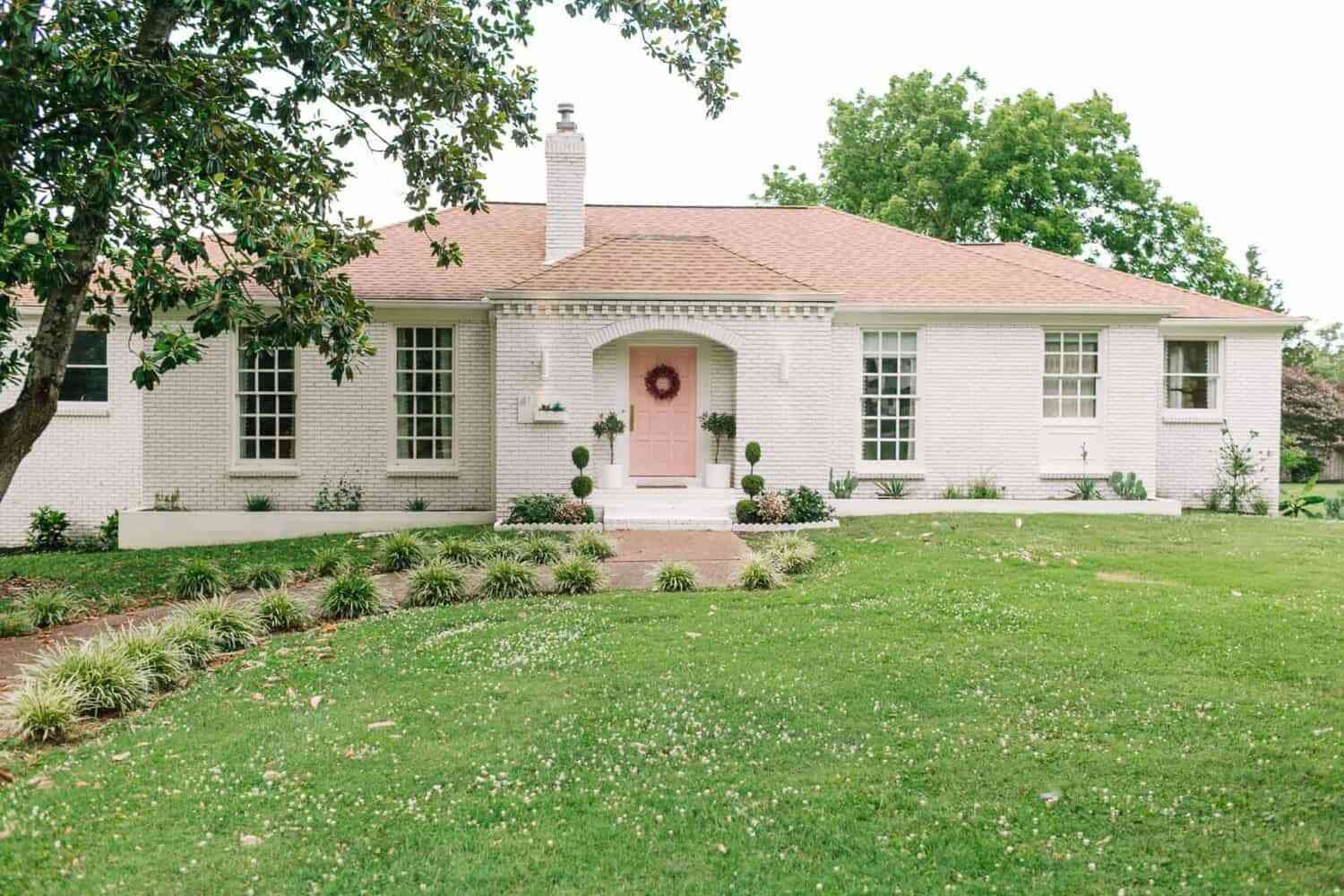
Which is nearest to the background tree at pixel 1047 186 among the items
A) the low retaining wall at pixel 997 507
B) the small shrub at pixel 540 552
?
the low retaining wall at pixel 997 507

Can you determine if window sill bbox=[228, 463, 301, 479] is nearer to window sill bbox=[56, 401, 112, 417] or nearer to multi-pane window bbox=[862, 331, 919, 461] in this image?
window sill bbox=[56, 401, 112, 417]

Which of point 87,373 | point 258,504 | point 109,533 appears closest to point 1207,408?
point 258,504

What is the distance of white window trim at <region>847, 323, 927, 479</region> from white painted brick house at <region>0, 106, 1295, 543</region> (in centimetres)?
4

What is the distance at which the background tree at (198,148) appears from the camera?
27.0 feet

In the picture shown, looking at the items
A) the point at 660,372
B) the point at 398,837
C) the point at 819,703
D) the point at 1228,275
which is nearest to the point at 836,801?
the point at 819,703

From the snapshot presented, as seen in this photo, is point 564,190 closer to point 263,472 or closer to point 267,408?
point 267,408

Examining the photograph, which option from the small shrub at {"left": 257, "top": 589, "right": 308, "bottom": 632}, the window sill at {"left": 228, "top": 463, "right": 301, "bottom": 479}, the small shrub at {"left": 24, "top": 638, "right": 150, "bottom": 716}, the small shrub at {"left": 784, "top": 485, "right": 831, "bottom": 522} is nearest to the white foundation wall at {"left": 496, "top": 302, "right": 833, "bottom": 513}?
the small shrub at {"left": 784, "top": 485, "right": 831, "bottom": 522}

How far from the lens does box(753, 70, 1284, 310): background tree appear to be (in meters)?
31.1

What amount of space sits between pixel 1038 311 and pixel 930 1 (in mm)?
6789

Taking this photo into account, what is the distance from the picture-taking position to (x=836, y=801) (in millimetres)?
4695

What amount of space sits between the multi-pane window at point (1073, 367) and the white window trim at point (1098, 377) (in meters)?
0.05

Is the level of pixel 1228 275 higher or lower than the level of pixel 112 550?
higher

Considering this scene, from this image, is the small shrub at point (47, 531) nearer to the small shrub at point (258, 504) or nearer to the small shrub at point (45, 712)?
the small shrub at point (258, 504)

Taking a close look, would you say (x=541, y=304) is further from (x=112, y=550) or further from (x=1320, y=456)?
(x=1320, y=456)
